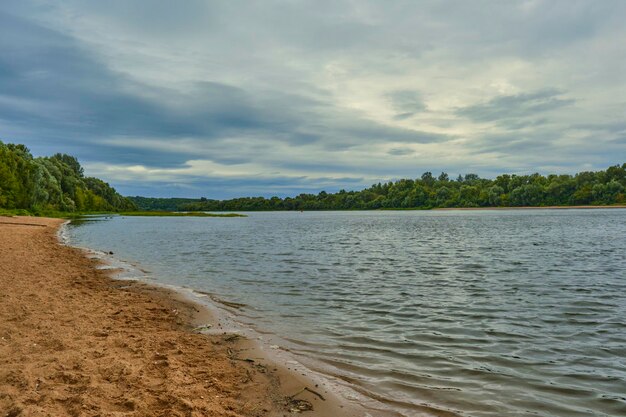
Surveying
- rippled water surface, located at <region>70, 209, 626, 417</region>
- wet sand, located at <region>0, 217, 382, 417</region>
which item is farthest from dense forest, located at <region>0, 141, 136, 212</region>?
wet sand, located at <region>0, 217, 382, 417</region>

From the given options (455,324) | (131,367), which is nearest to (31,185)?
(131,367)

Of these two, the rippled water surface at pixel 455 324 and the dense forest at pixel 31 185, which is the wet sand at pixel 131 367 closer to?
the rippled water surface at pixel 455 324

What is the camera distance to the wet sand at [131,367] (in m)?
6.23

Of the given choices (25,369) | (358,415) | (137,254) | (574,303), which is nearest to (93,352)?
(25,369)

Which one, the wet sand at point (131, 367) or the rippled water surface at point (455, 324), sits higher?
the wet sand at point (131, 367)

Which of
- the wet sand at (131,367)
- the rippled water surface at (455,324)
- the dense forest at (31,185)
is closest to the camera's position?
the wet sand at (131,367)

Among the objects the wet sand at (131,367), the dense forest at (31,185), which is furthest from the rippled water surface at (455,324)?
the dense forest at (31,185)

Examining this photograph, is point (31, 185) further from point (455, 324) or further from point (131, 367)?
point (455, 324)

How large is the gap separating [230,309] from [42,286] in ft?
23.2

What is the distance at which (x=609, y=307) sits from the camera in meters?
14.2

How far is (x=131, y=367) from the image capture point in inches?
304

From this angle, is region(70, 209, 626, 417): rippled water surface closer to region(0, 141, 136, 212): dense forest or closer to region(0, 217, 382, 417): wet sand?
region(0, 217, 382, 417): wet sand

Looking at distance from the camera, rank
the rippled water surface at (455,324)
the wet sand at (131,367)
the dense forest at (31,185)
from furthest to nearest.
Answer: the dense forest at (31,185), the rippled water surface at (455,324), the wet sand at (131,367)

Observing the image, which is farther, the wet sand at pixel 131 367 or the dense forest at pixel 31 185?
the dense forest at pixel 31 185
